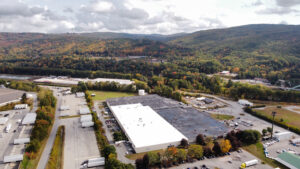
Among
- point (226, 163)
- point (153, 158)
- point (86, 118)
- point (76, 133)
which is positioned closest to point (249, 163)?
point (226, 163)

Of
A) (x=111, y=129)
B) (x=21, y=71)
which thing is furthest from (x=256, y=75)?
(x=21, y=71)

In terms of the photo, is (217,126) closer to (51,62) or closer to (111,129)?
(111,129)

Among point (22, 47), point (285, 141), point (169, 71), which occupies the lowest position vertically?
point (285, 141)

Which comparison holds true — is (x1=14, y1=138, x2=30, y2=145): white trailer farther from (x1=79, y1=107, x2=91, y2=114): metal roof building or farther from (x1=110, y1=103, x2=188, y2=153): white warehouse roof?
(x1=110, y1=103, x2=188, y2=153): white warehouse roof

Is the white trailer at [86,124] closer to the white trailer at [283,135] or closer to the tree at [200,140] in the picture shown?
the tree at [200,140]

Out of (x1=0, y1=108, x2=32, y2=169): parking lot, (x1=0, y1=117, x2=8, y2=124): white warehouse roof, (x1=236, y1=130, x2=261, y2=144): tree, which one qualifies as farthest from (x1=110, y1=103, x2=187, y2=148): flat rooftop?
(x1=0, y1=117, x2=8, y2=124): white warehouse roof

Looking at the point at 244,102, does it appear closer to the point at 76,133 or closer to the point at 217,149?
the point at 217,149

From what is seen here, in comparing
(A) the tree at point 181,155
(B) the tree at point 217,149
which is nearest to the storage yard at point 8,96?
(A) the tree at point 181,155
